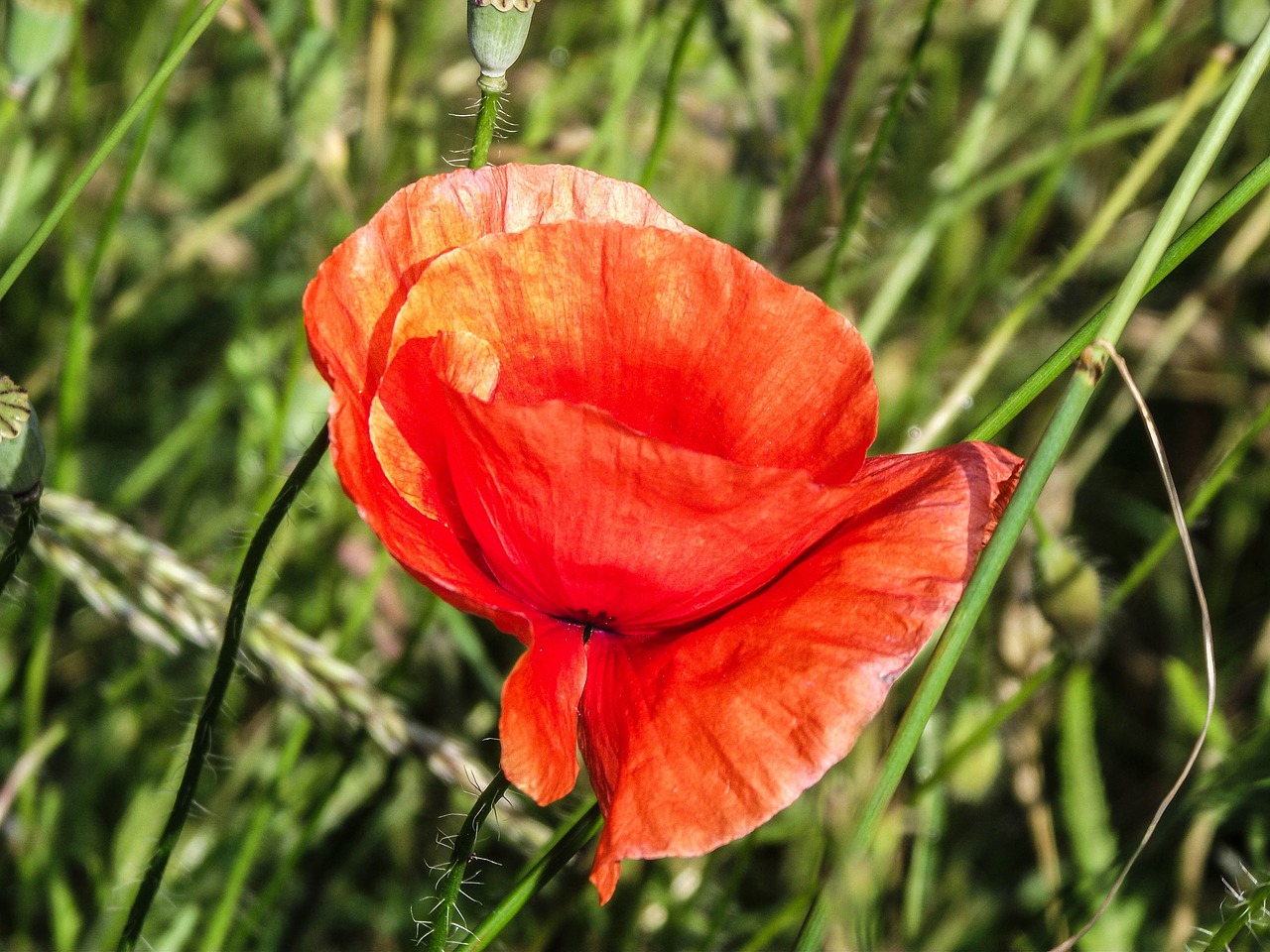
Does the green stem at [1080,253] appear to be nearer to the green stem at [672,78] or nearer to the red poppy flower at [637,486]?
the green stem at [672,78]

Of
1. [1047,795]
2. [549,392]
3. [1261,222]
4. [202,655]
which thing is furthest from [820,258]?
[549,392]

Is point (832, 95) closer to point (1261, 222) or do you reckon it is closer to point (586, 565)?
point (1261, 222)

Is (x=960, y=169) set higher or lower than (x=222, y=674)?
higher

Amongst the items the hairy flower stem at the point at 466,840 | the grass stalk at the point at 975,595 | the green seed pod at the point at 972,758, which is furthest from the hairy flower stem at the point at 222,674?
the green seed pod at the point at 972,758

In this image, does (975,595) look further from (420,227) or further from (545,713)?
(420,227)

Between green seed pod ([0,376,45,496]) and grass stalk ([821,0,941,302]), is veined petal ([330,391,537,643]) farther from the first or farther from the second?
grass stalk ([821,0,941,302])

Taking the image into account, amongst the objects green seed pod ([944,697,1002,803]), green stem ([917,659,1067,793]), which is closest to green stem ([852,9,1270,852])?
green stem ([917,659,1067,793])

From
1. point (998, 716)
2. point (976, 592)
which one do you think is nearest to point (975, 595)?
point (976, 592)
